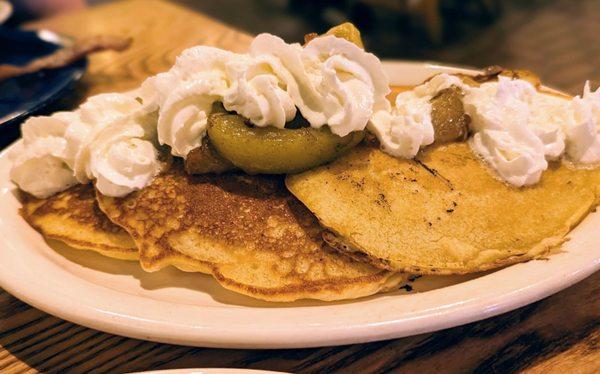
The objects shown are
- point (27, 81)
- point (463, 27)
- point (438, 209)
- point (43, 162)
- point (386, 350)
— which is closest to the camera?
point (386, 350)

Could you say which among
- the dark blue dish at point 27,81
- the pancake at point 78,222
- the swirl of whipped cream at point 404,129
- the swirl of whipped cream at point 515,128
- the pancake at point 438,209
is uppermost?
the swirl of whipped cream at point 515,128

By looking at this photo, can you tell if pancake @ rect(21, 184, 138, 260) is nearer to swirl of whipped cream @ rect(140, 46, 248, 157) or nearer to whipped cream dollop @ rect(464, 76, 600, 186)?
swirl of whipped cream @ rect(140, 46, 248, 157)

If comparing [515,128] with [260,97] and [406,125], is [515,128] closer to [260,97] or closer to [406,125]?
[406,125]

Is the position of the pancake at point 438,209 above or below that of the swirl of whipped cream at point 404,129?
below

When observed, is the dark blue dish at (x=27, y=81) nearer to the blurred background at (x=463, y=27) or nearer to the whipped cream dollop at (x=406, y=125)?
the whipped cream dollop at (x=406, y=125)

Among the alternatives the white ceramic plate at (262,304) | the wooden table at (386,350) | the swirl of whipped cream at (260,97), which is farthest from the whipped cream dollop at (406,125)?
the wooden table at (386,350)

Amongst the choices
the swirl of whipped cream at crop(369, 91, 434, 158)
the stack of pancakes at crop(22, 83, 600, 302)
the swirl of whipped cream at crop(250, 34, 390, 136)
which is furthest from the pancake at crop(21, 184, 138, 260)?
the swirl of whipped cream at crop(369, 91, 434, 158)

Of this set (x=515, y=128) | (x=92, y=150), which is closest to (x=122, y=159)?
(x=92, y=150)
